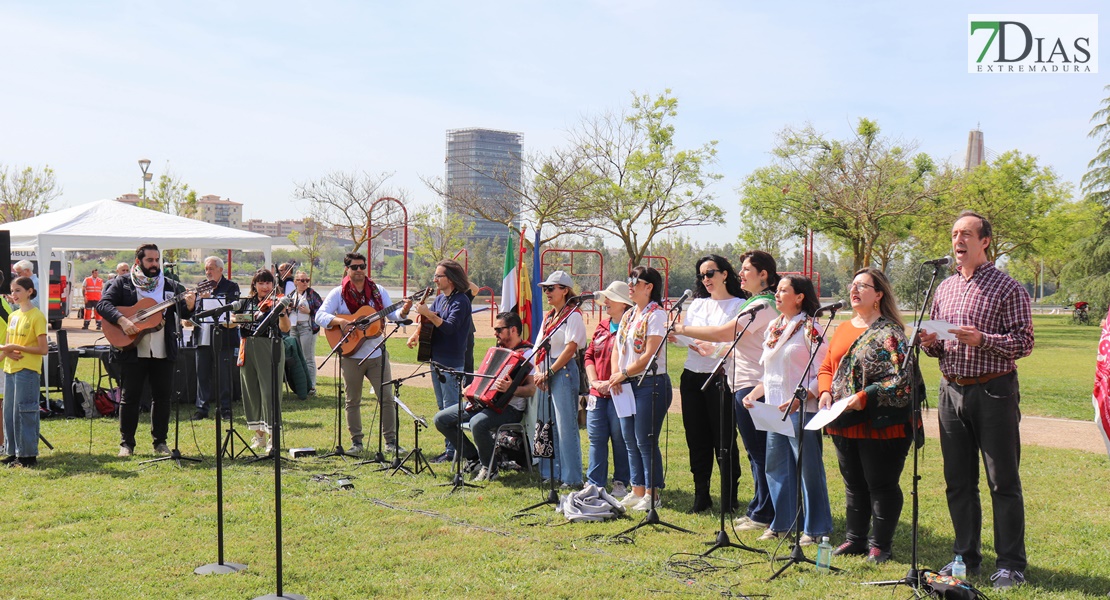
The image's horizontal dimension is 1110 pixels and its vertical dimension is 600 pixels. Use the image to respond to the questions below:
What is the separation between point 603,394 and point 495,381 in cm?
112

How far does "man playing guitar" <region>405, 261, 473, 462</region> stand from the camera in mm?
8414

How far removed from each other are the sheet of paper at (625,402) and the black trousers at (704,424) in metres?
0.37

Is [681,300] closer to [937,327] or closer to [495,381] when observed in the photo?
[937,327]

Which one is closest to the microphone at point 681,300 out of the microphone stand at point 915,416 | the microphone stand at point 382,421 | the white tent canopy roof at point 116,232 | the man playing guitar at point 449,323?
the microphone stand at point 915,416

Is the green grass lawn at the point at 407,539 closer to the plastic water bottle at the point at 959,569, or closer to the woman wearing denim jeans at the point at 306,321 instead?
the plastic water bottle at the point at 959,569

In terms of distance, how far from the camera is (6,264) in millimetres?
10516

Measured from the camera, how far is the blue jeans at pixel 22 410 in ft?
27.2

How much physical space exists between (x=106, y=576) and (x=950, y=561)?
4.90 meters

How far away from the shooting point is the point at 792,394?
225 inches

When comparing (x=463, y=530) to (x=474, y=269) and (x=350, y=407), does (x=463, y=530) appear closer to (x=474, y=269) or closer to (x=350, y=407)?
(x=350, y=407)

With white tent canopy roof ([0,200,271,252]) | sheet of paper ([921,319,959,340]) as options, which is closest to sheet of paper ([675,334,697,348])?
sheet of paper ([921,319,959,340])

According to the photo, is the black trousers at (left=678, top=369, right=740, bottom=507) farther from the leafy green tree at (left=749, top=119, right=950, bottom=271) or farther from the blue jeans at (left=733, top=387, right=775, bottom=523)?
the leafy green tree at (left=749, top=119, right=950, bottom=271)

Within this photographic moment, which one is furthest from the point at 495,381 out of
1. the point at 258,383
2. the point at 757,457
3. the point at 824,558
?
the point at 824,558

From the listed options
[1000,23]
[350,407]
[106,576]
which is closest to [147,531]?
[106,576]
